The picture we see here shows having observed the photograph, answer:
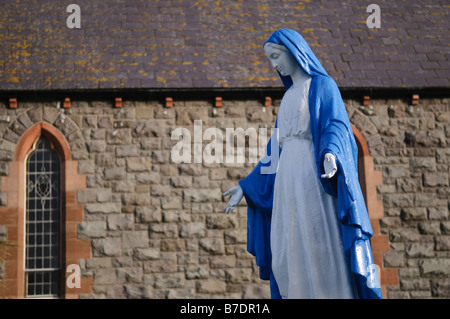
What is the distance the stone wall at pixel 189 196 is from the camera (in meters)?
12.0

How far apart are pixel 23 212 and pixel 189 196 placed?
8.81 feet

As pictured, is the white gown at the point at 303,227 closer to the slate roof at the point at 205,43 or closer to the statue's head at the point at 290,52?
the statue's head at the point at 290,52

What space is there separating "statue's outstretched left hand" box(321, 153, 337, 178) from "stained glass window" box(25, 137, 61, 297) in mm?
8262

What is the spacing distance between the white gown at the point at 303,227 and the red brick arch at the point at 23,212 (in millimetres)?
7328

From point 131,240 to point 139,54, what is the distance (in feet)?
10.3

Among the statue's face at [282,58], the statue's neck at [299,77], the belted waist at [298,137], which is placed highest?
the statue's face at [282,58]

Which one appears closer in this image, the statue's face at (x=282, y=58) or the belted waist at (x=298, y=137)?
the belted waist at (x=298, y=137)

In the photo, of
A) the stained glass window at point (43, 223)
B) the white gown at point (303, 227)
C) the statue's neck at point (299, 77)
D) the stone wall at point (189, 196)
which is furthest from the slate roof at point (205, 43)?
the white gown at point (303, 227)

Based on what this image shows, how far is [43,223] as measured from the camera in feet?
40.5

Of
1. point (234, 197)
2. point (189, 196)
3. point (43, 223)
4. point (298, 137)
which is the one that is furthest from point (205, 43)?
point (298, 137)

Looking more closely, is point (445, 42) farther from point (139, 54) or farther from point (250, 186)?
point (250, 186)

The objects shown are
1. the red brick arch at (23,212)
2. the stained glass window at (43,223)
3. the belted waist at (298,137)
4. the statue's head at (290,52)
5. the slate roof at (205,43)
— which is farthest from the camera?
the slate roof at (205,43)

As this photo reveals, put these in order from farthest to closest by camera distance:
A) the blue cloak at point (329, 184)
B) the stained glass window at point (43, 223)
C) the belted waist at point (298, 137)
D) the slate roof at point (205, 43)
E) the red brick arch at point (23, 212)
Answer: the slate roof at point (205, 43), the stained glass window at point (43, 223), the red brick arch at point (23, 212), the belted waist at point (298, 137), the blue cloak at point (329, 184)

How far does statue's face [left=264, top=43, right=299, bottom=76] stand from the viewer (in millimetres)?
5340
